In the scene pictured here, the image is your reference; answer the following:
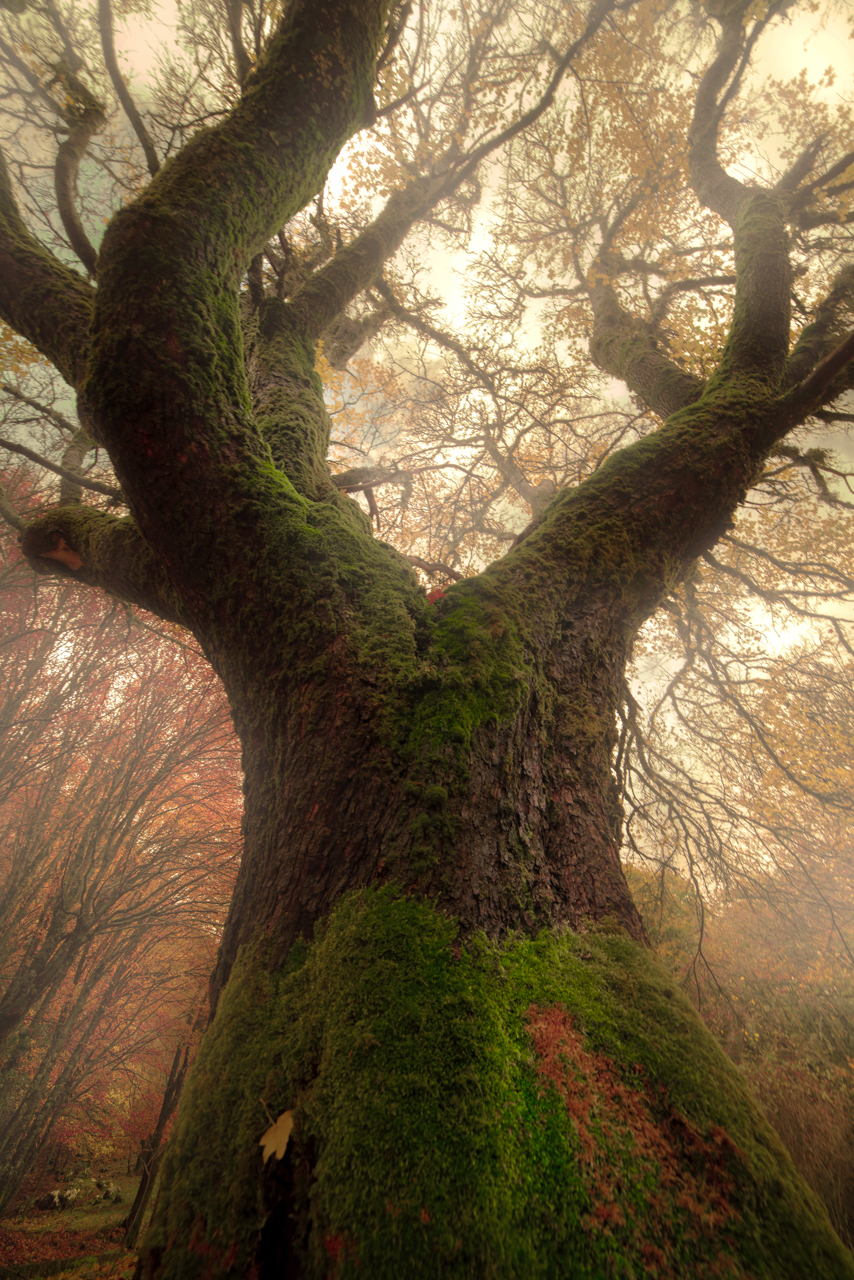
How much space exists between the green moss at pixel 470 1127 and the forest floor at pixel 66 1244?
757 centimetres

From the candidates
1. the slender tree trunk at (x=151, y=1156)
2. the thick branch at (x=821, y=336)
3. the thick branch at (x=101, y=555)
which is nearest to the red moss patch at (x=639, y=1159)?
the thick branch at (x=101, y=555)

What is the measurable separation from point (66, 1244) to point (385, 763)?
41.3 ft

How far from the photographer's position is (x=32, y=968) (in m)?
7.40

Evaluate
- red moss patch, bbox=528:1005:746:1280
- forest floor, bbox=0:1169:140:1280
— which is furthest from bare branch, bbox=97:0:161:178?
forest floor, bbox=0:1169:140:1280

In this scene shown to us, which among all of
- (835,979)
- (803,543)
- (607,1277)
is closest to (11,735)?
(607,1277)

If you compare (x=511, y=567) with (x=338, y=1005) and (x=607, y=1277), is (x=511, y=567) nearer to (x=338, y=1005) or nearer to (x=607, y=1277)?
(x=338, y=1005)

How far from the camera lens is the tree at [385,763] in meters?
1.07

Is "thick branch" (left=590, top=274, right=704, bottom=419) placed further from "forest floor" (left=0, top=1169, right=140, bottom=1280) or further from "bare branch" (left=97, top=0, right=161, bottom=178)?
"forest floor" (left=0, top=1169, right=140, bottom=1280)

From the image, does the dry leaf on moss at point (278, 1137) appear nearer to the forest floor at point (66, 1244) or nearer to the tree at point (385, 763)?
the tree at point (385, 763)

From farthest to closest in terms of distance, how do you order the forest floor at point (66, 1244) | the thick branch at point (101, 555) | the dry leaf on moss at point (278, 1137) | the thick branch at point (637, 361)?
the forest floor at point (66, 1244), the thick branch at point (637, 361), the thick branch at point (101, 555), the dry leaf on moss at point (278, 1137)

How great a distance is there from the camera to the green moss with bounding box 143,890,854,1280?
0.98 meters

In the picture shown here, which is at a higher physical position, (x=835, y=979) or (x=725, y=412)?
(x=725, y=412)

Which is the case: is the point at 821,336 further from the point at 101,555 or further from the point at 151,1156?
the point at 151,1156

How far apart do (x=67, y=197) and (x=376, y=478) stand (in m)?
3.17
